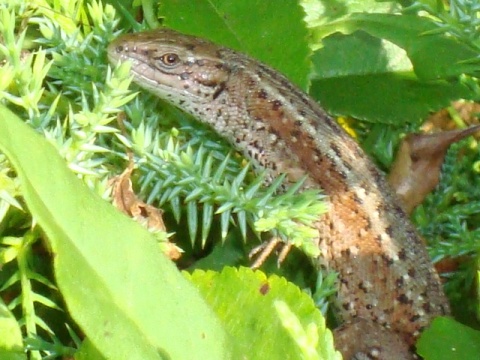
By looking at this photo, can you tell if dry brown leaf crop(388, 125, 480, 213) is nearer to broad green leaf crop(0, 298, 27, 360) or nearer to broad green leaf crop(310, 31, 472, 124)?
broad green leaf crop(310, 31, 472, 124)

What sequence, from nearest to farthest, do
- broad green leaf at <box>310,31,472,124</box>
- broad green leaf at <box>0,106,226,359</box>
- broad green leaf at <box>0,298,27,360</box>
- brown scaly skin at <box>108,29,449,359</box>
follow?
1. broad green leaf at <box>0,106,226,359</box>
2. broad green leaf at <box>0,298,27,360</box>
3. brown scaly skin at <box>108,29,449,359</box>
4. broad green leaf at <box>310,31,472,124</box>

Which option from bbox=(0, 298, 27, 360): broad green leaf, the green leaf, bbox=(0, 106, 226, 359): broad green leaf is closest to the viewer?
bbox=(0, 106, 226, 359): broad green leaf

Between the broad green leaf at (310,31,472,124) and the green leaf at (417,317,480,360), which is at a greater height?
the broad green leaf at (310,31,472,124)

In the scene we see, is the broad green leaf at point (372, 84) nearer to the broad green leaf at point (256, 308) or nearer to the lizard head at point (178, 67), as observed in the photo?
the lizard head at point (178, 67)

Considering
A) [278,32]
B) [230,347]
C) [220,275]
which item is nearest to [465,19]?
[278,32]

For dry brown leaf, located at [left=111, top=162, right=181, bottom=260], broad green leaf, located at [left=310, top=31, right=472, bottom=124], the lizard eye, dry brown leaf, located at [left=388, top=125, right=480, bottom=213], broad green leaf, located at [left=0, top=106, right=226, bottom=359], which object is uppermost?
broad green leaf, located at [left=0, top=106, right=226, bottom=359]

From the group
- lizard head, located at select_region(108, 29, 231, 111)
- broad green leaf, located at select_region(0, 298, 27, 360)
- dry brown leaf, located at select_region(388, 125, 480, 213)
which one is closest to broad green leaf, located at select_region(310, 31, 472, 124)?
dry brown leaf, located at select_region(388, 125, 480, 213)
